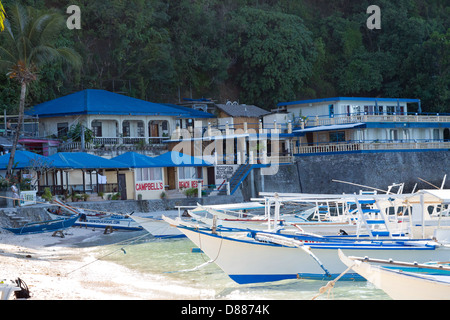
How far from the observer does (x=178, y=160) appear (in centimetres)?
3784

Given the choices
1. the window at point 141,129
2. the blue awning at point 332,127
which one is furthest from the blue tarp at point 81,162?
the blue awning at point 332,127

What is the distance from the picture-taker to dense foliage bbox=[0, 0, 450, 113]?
51.3m

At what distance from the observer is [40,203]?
30.4 meters

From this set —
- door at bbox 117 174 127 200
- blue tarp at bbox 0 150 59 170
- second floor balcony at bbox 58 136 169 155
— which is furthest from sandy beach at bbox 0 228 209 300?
second floor balcony at bbox 58 136 169 155

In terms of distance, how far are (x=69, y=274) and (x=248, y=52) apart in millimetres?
38419

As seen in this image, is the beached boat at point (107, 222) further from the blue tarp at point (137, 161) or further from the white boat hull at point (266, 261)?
the white boat hull at point (266, 261)

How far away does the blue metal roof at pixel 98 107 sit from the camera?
41750 millimetres

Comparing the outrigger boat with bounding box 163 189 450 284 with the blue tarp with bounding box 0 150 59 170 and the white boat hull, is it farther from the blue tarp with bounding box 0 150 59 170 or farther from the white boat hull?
the blue tarp with bounding box 0 150 59 170

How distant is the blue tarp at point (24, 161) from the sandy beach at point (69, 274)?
6.43 meters
